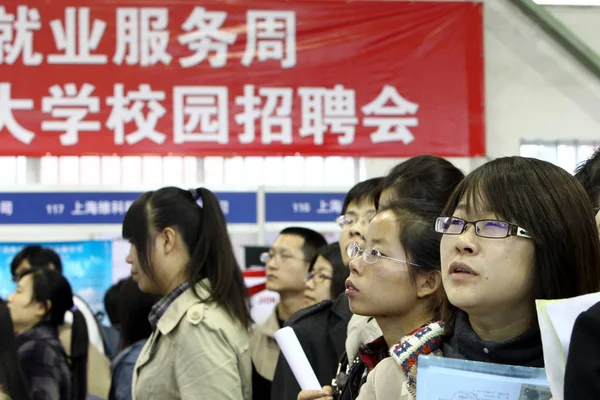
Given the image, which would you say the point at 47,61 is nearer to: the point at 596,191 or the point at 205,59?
the point at 205,59

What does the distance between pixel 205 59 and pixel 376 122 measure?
1.25 meters

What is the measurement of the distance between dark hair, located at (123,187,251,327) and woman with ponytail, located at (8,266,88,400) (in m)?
0.85

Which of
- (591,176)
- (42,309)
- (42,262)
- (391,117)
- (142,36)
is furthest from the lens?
(391,117)

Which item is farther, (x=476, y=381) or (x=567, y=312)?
(x=476, y=381)

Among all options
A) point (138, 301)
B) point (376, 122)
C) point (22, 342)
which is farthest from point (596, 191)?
point (376, 122)

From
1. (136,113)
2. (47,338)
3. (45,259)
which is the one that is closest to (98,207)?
(45,259)

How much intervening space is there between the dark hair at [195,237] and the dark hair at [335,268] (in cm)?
43

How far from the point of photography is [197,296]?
8.27 ft

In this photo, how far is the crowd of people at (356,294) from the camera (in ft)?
4.36

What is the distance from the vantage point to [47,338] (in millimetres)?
3318

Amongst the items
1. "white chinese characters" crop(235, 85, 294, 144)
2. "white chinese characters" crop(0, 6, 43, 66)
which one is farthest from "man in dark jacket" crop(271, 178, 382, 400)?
"white chinese characters" crop(0, 6, 43, 66)

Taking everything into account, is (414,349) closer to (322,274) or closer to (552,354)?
(552,354)

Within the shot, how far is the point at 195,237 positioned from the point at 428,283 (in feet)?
3.32

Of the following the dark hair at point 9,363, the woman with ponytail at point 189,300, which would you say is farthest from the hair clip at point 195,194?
the dark hair at point 9,363
